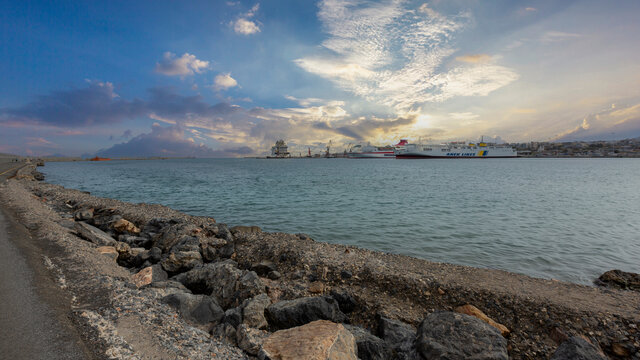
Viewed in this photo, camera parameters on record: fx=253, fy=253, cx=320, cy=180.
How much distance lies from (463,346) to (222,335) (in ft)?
11.9

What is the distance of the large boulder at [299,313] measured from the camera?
15.2ft

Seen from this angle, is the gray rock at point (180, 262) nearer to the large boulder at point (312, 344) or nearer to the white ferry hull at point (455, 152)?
the large boulder at point (312, 344)

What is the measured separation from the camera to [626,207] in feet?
67.3

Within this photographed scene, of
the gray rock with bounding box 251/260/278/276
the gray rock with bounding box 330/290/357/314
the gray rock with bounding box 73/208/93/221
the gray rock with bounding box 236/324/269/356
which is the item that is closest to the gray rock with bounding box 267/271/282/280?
the gray rock with bounding box 251/260/278/276

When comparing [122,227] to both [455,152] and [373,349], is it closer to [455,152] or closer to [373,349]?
A: [373,349]

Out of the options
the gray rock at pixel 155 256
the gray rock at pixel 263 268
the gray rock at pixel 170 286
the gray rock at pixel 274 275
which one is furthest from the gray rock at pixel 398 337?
Result: the gray rock at pixel 155 256

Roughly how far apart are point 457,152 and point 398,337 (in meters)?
167

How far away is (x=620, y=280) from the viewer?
770cm

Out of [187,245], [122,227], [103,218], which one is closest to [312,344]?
[187,245]

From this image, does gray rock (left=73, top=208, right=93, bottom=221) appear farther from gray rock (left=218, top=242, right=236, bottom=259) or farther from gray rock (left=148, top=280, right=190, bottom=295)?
gray rock (left=148, top=280, right=190, bottom=295)

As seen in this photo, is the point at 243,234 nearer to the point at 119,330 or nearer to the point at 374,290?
the point at 374,290

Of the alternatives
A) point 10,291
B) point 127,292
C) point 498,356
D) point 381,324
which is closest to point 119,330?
point 127,292

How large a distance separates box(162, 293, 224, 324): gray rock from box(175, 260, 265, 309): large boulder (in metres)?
0.62

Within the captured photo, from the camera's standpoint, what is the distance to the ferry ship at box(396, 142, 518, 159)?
492 feet
